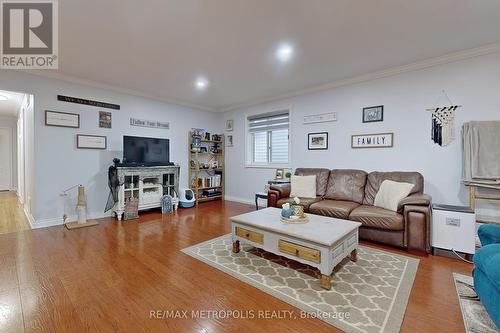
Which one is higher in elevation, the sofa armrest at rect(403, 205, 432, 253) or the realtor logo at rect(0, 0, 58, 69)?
the realtor logo at rect(0, 0, 58, 69)

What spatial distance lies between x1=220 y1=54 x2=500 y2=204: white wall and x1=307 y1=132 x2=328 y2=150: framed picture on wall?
9cm

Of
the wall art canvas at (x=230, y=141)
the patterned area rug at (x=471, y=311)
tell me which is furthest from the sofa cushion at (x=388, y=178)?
the wall art canvas at (x=230, y=141)

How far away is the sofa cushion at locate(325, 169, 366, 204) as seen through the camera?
Answer: 11.8 ft

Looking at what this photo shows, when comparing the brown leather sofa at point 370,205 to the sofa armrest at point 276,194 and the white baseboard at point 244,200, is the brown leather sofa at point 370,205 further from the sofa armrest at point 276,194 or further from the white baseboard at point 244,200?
the white baseboard at point 244,200

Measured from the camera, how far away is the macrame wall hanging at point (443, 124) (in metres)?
3.08

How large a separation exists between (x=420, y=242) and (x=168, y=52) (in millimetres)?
3852

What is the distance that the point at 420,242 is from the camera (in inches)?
101

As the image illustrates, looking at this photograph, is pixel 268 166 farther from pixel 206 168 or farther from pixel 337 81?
pixel 337 81

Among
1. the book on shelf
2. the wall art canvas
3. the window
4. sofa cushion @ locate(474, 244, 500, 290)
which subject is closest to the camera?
sofa cushion @ locate(474, 244, 500, 290)

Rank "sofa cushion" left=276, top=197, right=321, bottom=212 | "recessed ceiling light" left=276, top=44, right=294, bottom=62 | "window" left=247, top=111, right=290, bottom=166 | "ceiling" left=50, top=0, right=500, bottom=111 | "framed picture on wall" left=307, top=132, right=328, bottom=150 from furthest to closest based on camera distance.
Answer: "window" left=247, top=111, right=290, bottom=166 → "framed picture on wall" left=307, top=132, right=328, bottom=150 → "sofa cushion" left=276, top=197, right=321, bottom=212 → "recessed ceiling light" left=276, top=44, right=294, bottom=62 → "ceiling" left=50, top=0, right=500, bottom=111

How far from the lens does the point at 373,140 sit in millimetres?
3715

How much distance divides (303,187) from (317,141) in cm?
103

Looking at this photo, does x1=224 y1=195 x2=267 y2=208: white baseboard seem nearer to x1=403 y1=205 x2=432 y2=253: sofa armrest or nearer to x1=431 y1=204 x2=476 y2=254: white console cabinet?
x1=403 y1=205 x2=432 y2=253: sofa armrest

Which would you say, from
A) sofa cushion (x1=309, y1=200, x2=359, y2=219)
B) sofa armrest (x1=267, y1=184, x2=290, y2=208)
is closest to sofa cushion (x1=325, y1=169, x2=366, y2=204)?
sofa cushion (x1=309, y1=200, x2=359, y2=219)
